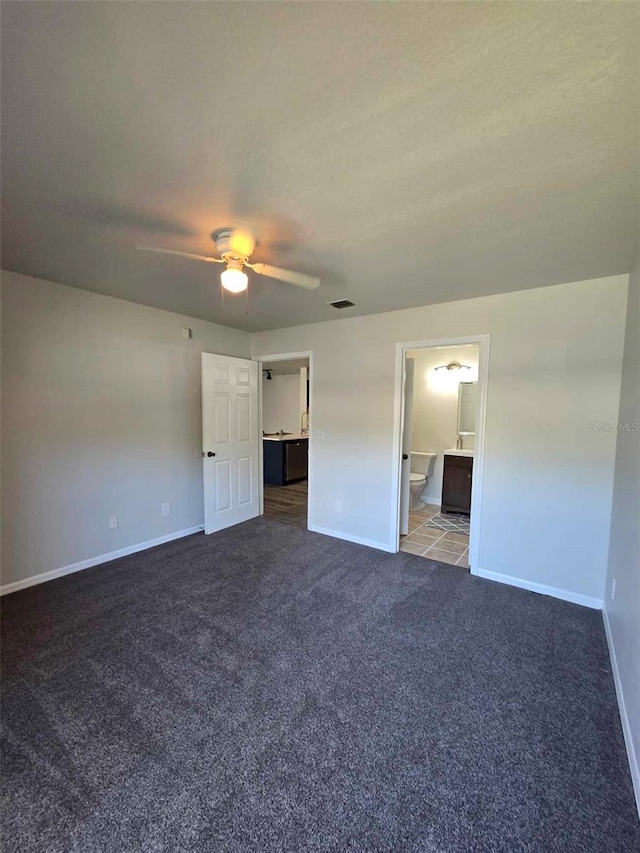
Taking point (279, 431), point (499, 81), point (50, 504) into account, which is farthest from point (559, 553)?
point (279, 431)

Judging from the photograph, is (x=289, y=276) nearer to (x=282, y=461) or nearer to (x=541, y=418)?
(x=541, y=418)

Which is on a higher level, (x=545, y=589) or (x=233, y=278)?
(x=233, y=278)

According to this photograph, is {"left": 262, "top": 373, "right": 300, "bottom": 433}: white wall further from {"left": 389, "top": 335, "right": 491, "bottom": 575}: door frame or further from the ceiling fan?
the ceiling fan

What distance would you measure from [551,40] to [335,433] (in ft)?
10.7

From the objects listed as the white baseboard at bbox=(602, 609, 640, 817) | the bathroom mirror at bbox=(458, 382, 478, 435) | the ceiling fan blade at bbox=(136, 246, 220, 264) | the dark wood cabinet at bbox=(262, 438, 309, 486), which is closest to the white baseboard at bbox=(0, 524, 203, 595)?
the dark wood cabinet at bbox=(262, 438, 309, 486)

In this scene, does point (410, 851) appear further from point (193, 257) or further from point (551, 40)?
point (193, 257)

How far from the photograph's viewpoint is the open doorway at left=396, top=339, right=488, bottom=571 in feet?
12.5

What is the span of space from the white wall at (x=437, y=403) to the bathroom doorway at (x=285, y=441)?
1801 mm

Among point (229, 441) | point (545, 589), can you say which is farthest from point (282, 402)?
point (545, 589)

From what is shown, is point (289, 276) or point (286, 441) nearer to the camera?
point (289, 276)

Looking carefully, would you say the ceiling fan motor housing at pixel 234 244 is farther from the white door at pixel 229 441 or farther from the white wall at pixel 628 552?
the white wall at pixel 628 552

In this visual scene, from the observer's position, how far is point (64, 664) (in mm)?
1948

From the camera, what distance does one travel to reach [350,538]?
3.84 m

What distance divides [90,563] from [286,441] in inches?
148
